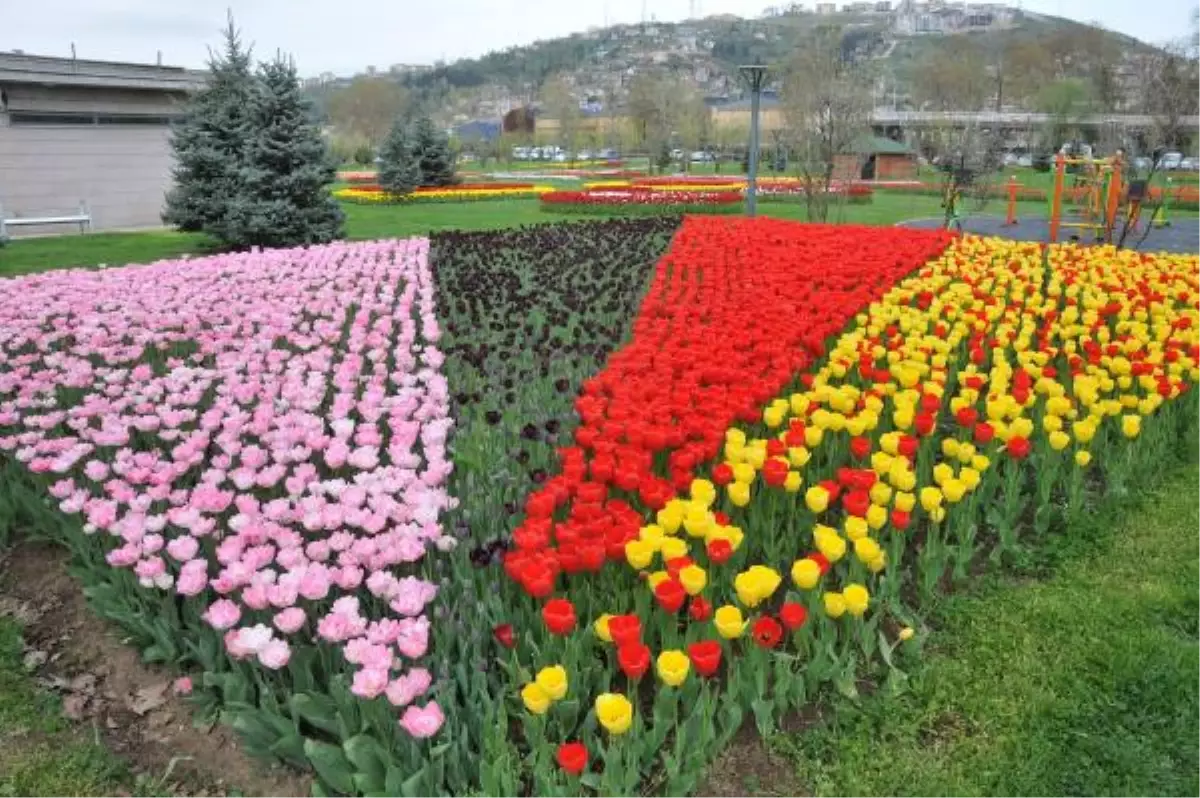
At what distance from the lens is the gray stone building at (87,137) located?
71.1ft

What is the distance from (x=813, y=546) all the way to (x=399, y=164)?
1160 inches

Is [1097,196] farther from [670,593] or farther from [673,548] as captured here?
[670,593]

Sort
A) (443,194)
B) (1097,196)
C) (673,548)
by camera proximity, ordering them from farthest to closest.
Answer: (443,194) < (1097,196) < (673,548)

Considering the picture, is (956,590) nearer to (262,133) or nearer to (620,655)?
(620,655)

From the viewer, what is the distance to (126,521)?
11.8 ft

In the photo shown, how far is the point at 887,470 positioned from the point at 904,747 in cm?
133

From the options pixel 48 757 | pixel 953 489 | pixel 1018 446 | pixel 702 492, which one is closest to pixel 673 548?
pixel 702 492

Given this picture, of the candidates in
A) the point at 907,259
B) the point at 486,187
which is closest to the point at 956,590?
the point at 907,259

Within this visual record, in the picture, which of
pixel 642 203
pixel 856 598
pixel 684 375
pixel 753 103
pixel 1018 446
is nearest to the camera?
pixel 856 598

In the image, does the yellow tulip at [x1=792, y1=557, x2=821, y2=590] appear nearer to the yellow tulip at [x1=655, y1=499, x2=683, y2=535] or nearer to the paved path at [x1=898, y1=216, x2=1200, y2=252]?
the yellow tulip at [x1=655, y1=499, x2=683, y2=535]

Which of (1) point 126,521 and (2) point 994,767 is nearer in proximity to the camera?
(2) point 994,767

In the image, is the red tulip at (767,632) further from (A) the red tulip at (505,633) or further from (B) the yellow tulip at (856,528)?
(A) the red tulip at (505,633)

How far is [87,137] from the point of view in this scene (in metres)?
22.8

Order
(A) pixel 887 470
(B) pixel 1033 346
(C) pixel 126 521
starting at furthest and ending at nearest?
(B) pixel 1033 346 < (A) pixel 887 470 < (C) pixel 126 521
